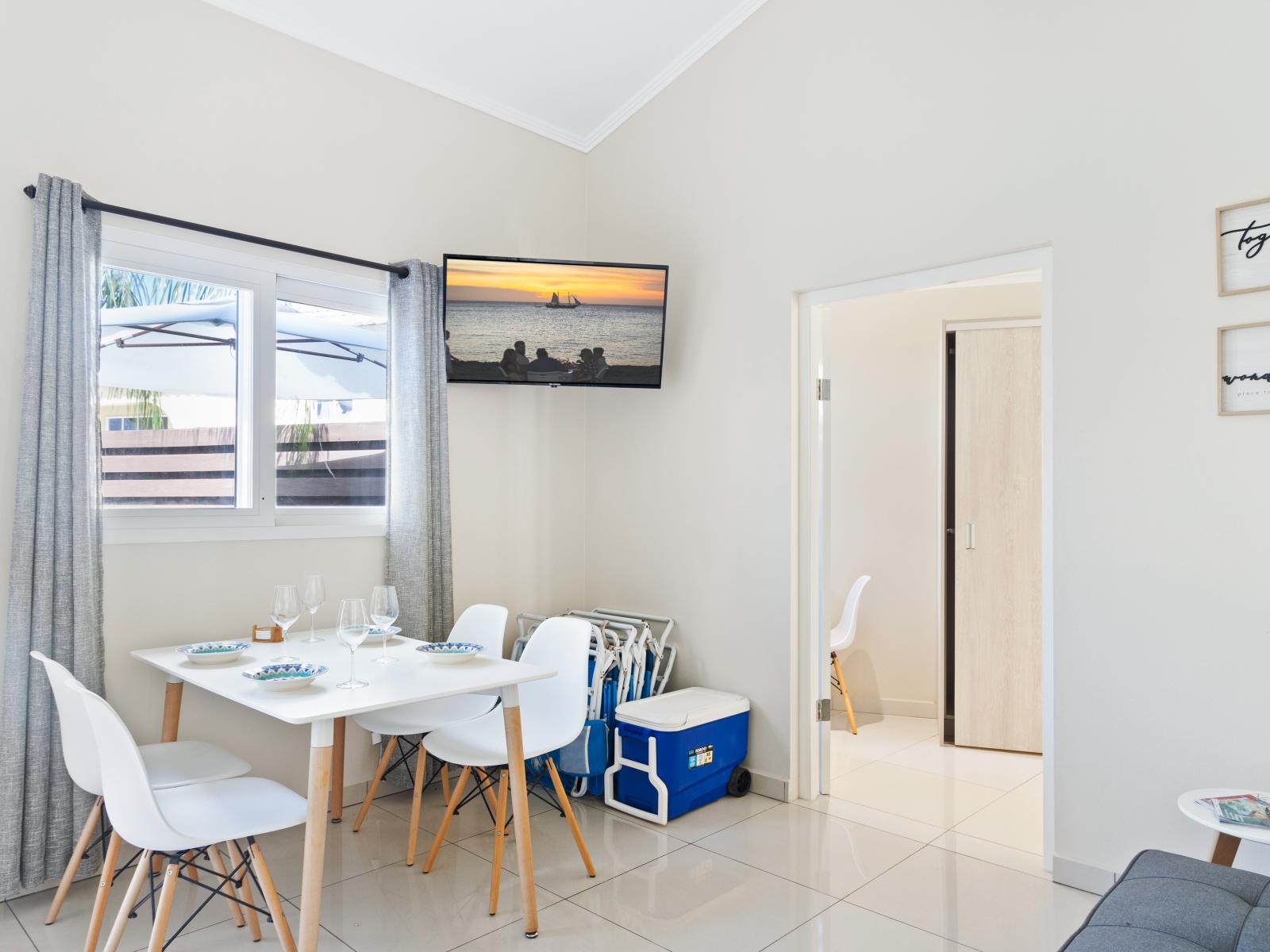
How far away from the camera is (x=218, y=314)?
125 inches

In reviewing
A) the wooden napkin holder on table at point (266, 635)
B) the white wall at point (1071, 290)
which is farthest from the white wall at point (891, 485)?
the wooden napkin holder on table at point (266, 635)

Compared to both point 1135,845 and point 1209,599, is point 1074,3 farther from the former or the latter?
point 1135,845

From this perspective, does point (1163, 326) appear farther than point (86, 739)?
Yes

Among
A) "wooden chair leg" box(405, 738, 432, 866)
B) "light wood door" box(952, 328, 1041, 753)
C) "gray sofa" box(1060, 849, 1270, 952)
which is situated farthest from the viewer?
"light wood door" box(952, 328, 1041, 753)

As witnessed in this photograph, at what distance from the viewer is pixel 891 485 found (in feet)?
15.6

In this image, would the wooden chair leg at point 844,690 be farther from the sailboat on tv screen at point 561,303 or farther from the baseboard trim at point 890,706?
the sailboat on tv screen at point 561,303

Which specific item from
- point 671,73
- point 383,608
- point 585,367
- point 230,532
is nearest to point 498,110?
point 671,73

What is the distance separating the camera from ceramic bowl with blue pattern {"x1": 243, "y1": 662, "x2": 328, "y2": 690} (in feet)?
7.17

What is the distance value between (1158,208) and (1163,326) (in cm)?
36

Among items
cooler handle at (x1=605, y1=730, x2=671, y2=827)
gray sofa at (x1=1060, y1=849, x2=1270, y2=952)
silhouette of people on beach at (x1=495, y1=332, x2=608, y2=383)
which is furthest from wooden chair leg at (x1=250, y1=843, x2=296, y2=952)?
silhouette of people on beach at (x1=495, y1=332, x2=608, y2=383)

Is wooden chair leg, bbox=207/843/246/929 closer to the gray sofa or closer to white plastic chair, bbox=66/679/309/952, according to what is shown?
white plastic chair, bbox=66/679/309/952

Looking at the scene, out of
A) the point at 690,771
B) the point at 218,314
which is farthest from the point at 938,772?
the point at 218,314

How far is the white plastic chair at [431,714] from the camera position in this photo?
296 centimetres

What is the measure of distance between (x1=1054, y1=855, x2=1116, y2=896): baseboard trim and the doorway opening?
0.10 metres
